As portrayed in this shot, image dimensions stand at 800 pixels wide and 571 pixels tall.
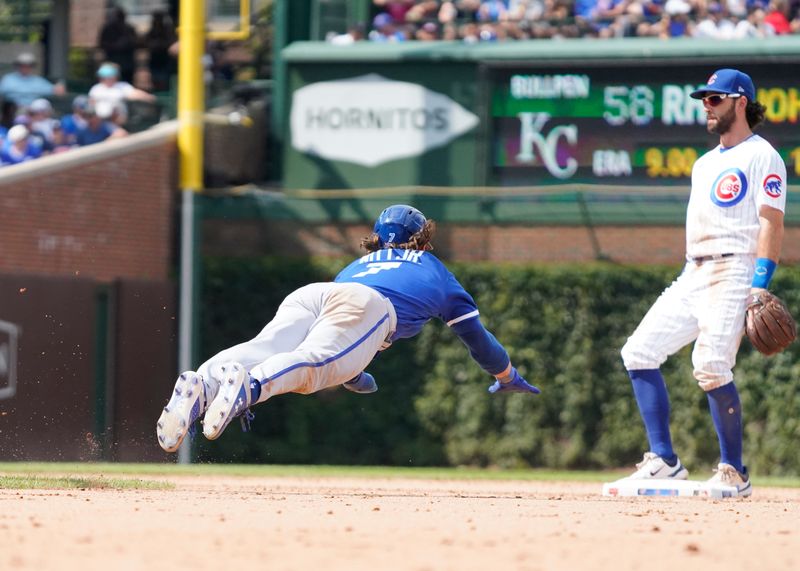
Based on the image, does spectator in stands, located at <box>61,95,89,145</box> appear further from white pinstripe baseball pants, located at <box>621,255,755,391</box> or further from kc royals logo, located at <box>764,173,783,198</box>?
kc royals logo, located at <box>764,173,783,198</box>

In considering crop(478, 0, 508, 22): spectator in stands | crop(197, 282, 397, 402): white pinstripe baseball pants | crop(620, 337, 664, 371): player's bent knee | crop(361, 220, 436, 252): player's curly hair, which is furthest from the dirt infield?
crop(478, 0, 508, 22): spectator in stands

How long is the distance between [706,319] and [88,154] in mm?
10047

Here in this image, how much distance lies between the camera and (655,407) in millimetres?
9008

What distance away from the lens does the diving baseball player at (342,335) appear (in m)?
7.36

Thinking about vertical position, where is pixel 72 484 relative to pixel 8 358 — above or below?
above

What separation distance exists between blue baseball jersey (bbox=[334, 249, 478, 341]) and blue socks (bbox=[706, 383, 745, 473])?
154 cm

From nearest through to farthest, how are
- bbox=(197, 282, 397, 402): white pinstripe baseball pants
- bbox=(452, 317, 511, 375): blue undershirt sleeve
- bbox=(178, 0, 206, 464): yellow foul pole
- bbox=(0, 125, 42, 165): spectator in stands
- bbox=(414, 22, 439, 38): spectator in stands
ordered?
bbox=(197, 282, 397, 402): white pinstripe baseball pants < bbox=(452, 317, 511, 375): blue undershirt sleeve < bbox=(178, 0, 206, 464): yellow foul pole < bbox=(0, 125, 42, 165): spectator in stands < bbox=(414, 22, 439, 38): spectator in stands

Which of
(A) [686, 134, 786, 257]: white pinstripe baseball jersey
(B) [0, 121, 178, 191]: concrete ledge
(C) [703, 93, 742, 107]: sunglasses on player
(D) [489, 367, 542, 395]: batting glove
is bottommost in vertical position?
(D) [489, 367, 542, 395]: batting glove

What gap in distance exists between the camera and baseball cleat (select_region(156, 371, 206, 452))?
7.24m

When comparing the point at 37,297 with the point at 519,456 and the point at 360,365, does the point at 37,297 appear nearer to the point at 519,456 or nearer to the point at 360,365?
the point at 519,456

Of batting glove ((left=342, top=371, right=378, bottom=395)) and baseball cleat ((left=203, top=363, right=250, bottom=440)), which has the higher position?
baseball cleat ((left=203, top=363, right=250, bottom=440))

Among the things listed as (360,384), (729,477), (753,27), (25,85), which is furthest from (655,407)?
(25,85)

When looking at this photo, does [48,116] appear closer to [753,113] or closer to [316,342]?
[753,113]

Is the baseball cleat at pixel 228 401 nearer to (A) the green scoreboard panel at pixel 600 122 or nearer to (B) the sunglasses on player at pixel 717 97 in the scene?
(B) the sunglasses on player at pixel 717 97
